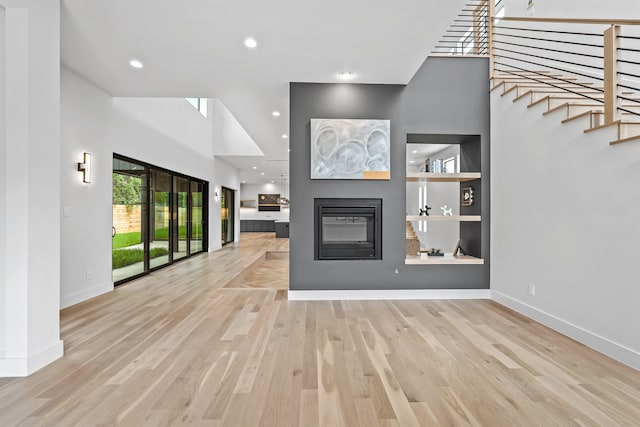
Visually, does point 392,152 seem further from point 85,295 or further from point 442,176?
point 85,295

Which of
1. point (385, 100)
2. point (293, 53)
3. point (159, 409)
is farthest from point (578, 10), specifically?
point (159, 409)

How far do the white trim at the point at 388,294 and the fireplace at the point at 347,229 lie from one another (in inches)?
17.0

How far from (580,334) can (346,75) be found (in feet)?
11.2

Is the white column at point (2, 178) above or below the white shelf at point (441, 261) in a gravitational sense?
above

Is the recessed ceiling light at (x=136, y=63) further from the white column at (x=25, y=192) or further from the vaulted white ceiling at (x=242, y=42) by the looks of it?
the white column at (x=25, y=192)

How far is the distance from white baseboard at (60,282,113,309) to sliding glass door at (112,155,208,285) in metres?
0.40

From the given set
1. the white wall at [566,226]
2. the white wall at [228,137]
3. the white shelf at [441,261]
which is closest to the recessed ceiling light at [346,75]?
the white wall at [566,226]

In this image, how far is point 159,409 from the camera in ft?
5.69

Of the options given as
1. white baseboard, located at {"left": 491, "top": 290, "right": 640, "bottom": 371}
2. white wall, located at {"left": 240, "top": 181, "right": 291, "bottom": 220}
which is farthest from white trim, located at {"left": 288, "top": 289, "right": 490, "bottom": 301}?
white wall, located at {"left": 240, "top": 181, "right": 291, "bottom": 220}

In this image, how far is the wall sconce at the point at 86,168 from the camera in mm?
3854

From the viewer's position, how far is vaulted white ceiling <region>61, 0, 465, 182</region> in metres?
2.54

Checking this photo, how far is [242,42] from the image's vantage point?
9.86 ft

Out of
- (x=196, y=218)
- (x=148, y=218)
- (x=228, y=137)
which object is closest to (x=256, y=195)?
(x=228, y=137)

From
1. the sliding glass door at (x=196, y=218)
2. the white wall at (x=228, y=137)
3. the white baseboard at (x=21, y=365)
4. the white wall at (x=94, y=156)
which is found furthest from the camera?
the white wall at (x=228, y=137)
